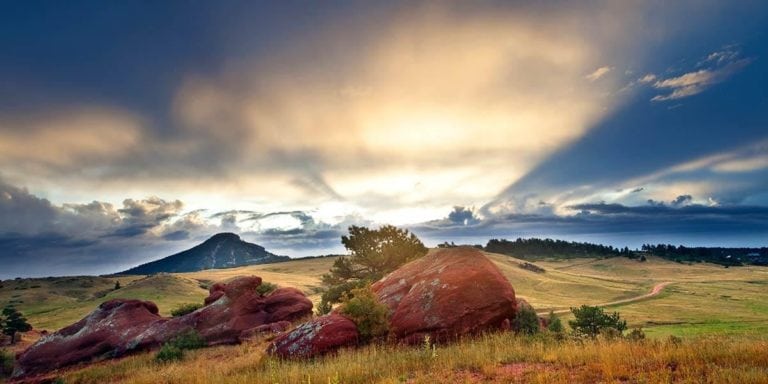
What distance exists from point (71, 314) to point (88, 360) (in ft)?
244

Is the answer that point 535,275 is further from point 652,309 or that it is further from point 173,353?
point 173,353

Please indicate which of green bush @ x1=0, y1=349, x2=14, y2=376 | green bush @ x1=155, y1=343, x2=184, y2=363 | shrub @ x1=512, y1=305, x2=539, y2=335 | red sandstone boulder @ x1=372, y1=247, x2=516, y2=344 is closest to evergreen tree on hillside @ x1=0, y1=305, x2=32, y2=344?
green bush @ x1=0, y1=349, x2=14, y2=376

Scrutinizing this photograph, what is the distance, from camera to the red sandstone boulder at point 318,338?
62.2 ft

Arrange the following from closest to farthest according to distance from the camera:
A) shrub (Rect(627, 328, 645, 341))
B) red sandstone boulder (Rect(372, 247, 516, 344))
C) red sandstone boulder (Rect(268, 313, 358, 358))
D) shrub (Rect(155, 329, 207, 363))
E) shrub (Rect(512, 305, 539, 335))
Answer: shrub (Rect(627, 328, 645, 341)), red sandstone boulder (Rect(268, 313, 358, 358)), red sandstone boulder (Rect(372, 247, 516, 344)), shrub (Rect(512, 305, 539, 335)), shrub (Rect(155, 329, 207, 363))

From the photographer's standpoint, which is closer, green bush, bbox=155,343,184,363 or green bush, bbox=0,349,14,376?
green bush, bbox=155,343,184,363

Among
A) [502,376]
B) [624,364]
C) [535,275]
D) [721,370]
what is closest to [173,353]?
[502,376]

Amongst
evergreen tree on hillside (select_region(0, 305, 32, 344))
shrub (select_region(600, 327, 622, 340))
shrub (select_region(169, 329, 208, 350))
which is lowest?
evergreen tree on hillside (select_region(0, 305, 32, 344))

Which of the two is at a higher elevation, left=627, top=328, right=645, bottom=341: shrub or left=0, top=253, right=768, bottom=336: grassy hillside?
left=627, top=328, right=645, bottom=341: shrub

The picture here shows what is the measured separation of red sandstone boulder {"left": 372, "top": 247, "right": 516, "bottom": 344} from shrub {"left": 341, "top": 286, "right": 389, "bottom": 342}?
654 millimetres

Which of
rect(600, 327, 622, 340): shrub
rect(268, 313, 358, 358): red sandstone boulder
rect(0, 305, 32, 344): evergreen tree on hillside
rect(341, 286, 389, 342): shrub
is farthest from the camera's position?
rect(0, 305, 32, 344): evergreen tree on hillside

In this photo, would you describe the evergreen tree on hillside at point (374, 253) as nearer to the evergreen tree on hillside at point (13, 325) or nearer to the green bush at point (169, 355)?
the green bush at point (169, 355)

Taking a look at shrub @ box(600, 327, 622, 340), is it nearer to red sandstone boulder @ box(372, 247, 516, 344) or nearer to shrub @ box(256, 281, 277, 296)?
red sandstone boulder @ box(372, 247, 516, 344)

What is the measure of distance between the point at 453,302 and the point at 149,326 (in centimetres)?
2815

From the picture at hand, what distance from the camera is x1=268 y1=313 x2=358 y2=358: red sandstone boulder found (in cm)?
1895
